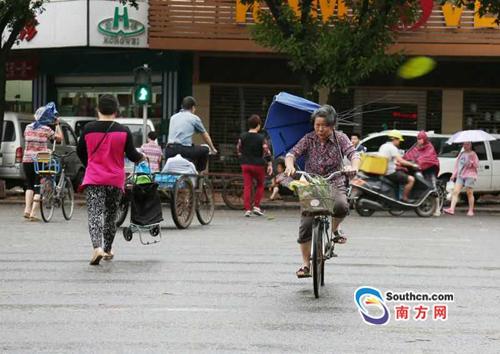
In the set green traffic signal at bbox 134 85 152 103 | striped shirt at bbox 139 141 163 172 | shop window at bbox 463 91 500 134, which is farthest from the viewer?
shop window at bbox 463 91 500 134

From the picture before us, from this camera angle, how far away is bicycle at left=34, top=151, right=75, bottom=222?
1802 centimetres

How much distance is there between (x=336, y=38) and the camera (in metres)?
24.7

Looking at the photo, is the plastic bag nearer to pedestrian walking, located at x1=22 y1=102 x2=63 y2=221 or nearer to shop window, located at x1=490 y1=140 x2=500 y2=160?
shop window, located at x1=490 y1=140 x2=500 y2=160

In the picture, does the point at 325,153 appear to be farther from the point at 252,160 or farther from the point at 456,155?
the point at 456,155

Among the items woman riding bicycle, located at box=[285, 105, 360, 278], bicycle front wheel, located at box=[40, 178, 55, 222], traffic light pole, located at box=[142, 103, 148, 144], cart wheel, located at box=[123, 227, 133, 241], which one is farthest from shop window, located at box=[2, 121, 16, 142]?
woman riding bicycle, located at box=[285, 105, 360, 278]

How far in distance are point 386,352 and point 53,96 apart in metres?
27.2

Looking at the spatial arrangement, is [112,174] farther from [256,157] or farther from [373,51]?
[373,51]

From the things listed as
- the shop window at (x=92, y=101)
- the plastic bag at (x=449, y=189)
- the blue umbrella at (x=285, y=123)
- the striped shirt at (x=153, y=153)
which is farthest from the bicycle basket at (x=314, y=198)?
the shop window at (x=92, y=101)

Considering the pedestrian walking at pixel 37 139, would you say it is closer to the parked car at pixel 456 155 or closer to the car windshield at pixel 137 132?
the car windshield at pixel 137 132

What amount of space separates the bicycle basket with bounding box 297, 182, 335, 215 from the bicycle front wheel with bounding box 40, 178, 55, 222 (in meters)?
8.96

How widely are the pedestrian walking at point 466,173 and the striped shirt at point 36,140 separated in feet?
29.9

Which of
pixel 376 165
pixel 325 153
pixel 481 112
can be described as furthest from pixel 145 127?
pixel 325 153

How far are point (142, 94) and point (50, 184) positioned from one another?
7.46 m

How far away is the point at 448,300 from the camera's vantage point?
9953 mm
